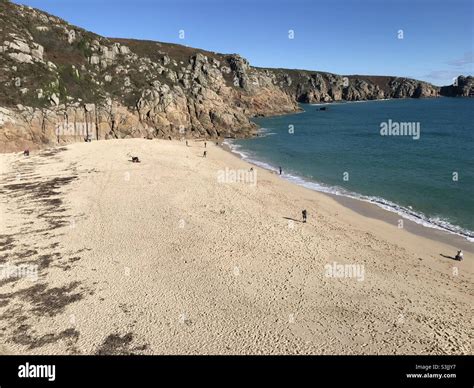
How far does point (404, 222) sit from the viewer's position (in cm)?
2914

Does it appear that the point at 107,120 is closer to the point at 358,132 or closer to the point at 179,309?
the point at 179,309

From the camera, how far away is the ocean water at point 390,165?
32.4m

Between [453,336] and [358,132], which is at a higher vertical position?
[358,132]

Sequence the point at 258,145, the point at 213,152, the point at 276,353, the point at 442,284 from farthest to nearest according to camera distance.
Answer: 1. the point at 258,145
2. the point at 213,152
3. the point at 442,284
4. the point at 276,353

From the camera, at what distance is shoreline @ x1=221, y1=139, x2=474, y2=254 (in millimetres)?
25172

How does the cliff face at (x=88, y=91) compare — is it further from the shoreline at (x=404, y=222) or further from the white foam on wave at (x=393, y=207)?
the shoreline at (x=404, y=222)

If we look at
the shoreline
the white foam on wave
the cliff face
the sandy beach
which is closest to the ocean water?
the white foam on wave

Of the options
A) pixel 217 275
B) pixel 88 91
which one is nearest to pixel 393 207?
pixel 217 275

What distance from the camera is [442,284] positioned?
756 inches

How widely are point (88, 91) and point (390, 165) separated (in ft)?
167

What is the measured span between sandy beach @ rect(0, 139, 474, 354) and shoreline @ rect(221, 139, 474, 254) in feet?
0.63

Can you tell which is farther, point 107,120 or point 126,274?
point 107,120

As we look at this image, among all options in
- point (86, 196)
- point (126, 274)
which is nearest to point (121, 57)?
point (86, 196)
